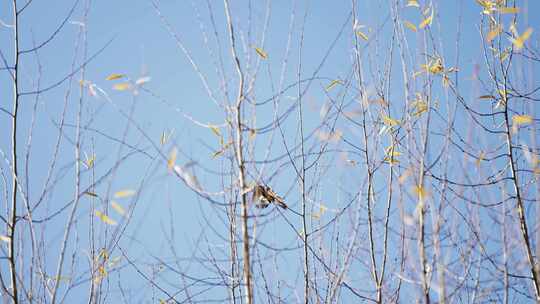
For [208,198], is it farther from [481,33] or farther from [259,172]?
[481,33]

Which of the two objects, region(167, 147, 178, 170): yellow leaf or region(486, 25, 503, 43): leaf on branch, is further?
region(486, 25, 503, 43): leaf on branch

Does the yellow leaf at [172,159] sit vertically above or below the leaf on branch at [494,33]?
below

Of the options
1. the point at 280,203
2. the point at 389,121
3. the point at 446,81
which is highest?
the point at 446,81

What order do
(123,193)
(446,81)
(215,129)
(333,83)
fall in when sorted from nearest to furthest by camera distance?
1. (123,193)
2. (215,129)
3. (446,81)
4. (333,83)

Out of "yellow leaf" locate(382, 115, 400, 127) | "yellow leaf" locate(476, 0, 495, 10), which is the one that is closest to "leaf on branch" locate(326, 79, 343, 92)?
"yellow leaf" locate(382, 115, 400, 127)

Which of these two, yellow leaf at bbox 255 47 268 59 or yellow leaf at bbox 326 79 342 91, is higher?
yellow leaf at bbox 326 79 342 91

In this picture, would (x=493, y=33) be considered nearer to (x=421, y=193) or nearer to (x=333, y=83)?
(x=333, y=83)

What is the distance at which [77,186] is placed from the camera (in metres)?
2.01

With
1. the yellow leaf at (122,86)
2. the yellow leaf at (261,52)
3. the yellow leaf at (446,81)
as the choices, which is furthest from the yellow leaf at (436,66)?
the yellow leaf at (122,86)

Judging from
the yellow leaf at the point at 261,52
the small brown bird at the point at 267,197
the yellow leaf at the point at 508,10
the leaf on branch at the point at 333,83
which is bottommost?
the small brown bird at the point at 267,197

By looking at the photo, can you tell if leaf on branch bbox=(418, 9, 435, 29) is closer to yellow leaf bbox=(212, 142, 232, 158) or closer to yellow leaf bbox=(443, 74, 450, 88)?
yellow leaf bbox=(443, 74, 450, 88)

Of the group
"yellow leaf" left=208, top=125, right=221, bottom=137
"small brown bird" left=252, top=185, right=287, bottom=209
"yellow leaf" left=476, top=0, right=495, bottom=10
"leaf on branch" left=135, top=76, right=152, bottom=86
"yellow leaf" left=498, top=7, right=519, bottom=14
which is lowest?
"small brown bird" left=252, top=185, right=287, bottom=209

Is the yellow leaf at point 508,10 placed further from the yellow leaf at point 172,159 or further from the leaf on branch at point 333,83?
the yellow leaf at point 172,159

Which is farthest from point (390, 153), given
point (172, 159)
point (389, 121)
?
point (172, 159)
